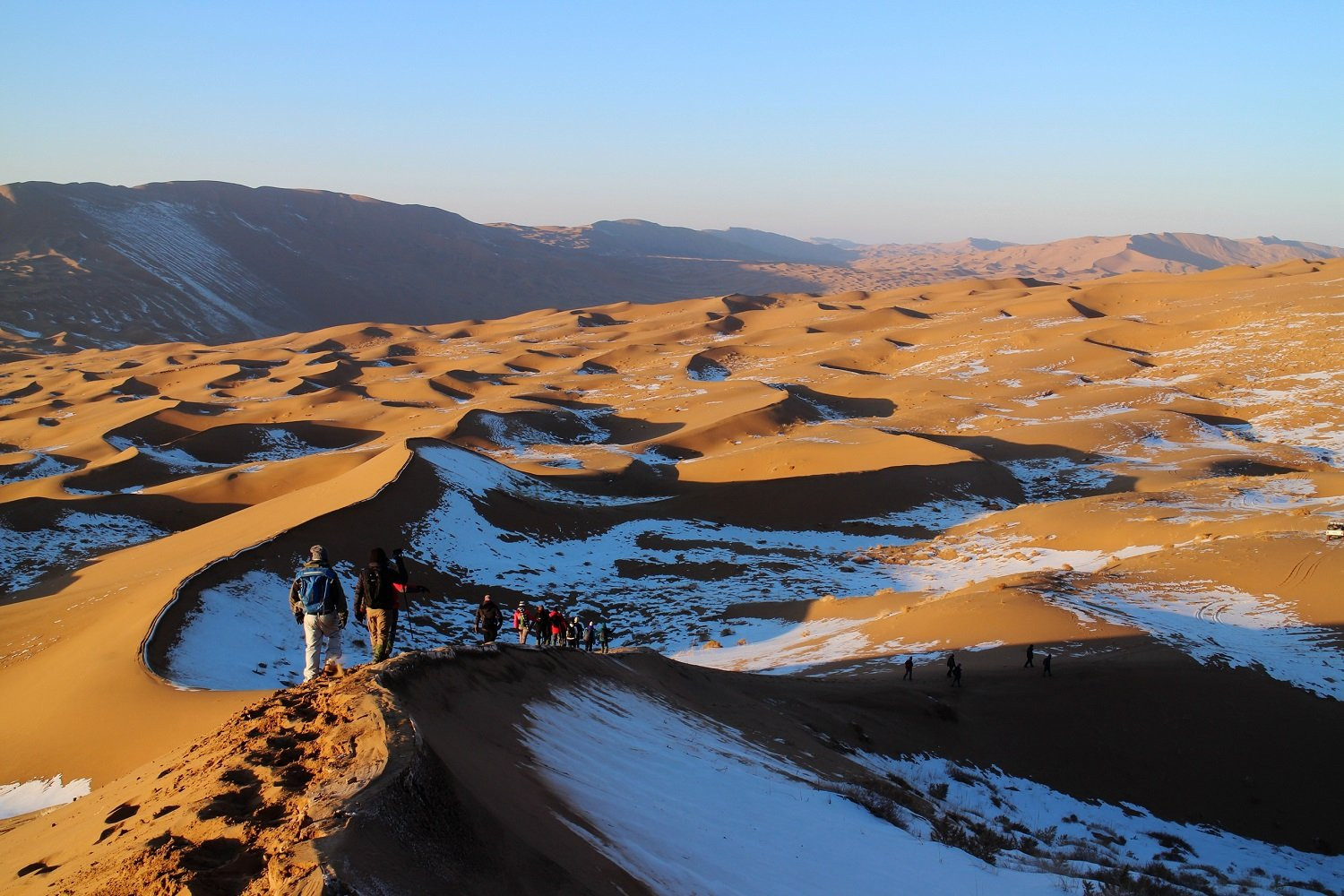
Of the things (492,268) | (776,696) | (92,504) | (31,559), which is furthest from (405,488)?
(492,268)

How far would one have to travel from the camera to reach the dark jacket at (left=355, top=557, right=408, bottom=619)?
274 inches

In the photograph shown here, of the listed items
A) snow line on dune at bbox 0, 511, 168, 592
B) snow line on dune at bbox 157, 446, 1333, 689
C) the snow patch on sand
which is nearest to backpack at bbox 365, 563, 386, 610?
the snow patch on sand

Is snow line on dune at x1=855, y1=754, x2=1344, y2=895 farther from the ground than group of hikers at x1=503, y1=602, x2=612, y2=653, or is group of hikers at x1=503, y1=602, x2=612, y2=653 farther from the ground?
group of hikers at x1=503, y1=602, x2=612, y2=653

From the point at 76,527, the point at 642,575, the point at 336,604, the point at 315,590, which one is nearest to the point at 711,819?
the point at 336,604

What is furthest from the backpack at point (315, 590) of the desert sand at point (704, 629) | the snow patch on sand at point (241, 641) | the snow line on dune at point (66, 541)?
the snow line on dune at point (66, 541)

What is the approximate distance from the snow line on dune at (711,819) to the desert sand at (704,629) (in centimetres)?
7

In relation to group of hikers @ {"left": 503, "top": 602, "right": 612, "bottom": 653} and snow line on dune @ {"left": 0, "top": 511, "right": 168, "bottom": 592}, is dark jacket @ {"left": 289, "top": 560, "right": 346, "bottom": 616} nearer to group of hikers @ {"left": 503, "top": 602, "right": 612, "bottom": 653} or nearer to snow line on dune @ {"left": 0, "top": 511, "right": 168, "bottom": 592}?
group of hikers @ {"left": 503, "top": 602, "right": 612, "bottom": 653}

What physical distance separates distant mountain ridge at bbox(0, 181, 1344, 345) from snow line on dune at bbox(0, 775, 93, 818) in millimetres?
88970

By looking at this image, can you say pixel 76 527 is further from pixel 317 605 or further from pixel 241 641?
pixel 317 605

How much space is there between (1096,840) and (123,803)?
30.0 ft

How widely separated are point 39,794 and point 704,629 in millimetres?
13013

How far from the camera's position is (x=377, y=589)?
22.9 feet

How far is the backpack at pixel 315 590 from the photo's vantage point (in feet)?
21.7

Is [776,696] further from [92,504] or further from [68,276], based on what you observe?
[68,276]
